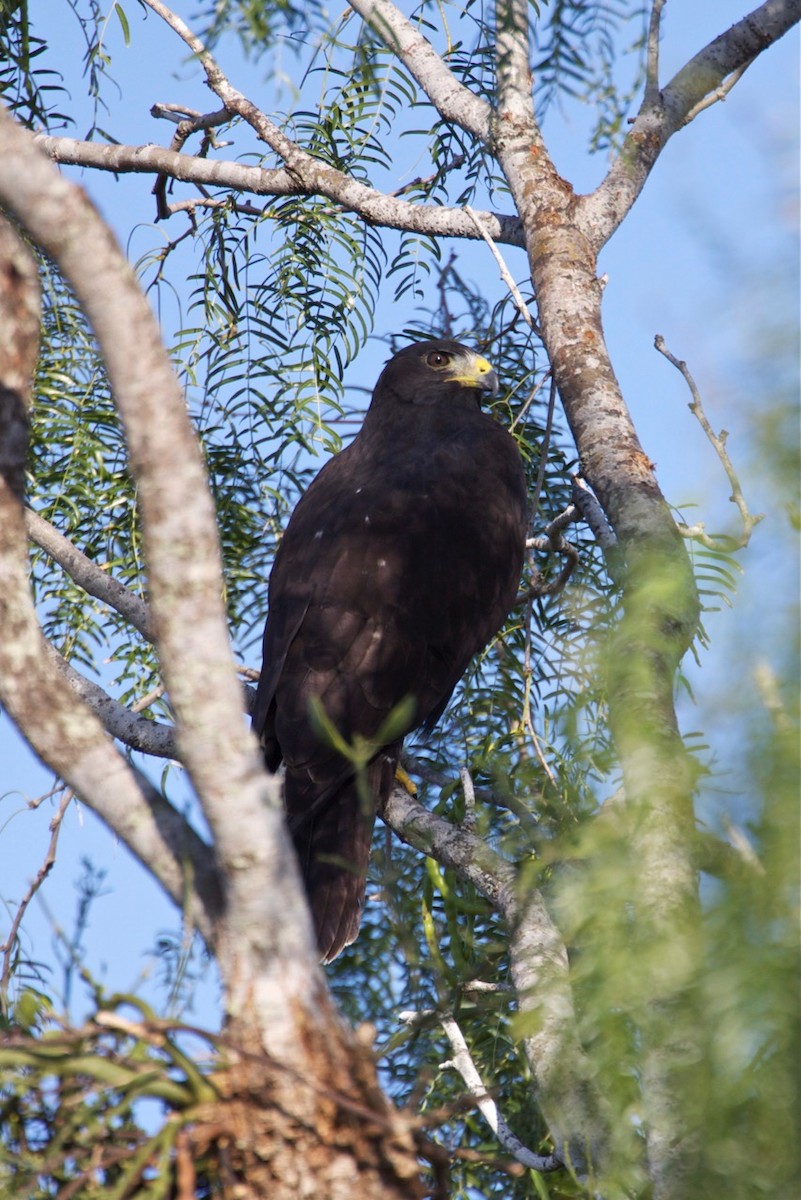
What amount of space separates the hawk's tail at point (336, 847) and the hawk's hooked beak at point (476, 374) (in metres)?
1.49

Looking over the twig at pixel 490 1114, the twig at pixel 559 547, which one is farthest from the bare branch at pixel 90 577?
the twig at pixel 490 1114

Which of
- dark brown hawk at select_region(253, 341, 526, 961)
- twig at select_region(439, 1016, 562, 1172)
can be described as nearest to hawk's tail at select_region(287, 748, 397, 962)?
dark brown hawk at select_region(253, 341, 526, 961)

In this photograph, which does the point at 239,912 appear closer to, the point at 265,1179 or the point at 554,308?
the point at 265,1179

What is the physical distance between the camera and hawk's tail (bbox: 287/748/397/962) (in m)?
3.36

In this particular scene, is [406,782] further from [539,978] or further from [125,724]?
[539,978]

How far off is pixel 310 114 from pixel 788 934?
3.50 m

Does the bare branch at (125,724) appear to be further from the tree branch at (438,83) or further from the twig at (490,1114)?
the tree branch at (438,83)

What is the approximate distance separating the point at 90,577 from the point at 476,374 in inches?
72.7

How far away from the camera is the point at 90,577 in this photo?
3285 mm

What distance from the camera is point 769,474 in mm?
1091

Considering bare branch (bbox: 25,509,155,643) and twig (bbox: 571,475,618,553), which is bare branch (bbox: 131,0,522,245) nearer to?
twig (bbox: 571,475,618,553)

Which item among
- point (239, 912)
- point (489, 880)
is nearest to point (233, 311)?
point (489, 880)

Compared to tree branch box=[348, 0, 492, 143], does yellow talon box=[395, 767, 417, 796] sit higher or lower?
lower

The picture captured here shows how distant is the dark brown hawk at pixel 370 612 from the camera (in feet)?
11.7
